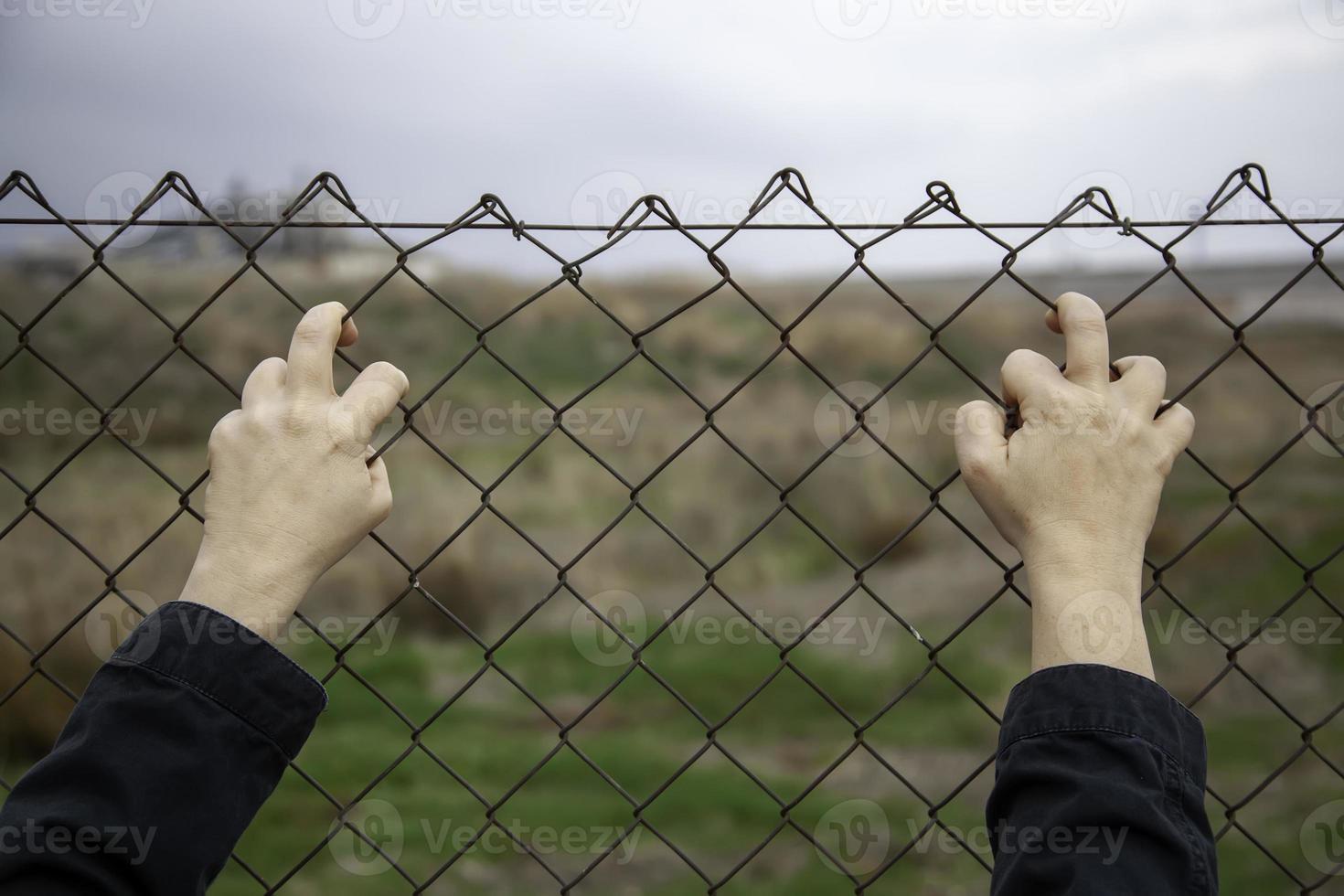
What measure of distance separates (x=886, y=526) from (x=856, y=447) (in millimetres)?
1732

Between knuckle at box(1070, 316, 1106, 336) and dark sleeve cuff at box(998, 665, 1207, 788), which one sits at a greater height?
knuckle at box(1070, 316, 1106, 336)

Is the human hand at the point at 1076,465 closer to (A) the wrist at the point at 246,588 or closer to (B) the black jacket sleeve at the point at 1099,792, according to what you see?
(B) the black jacket sleeve at the point at 1099,792

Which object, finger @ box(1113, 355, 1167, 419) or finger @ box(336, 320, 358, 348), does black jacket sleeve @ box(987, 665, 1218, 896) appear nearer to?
finger @ box(1113, 355, 1167, 419)

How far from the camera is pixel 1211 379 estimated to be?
39.9 feet

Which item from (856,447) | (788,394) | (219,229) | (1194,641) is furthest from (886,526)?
(219,229)

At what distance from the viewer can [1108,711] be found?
0.95 metres

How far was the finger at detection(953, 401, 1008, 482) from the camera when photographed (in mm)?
1127

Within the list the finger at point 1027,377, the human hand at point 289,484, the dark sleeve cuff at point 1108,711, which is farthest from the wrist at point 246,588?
the finger at point 1027,377

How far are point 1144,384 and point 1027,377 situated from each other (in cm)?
16

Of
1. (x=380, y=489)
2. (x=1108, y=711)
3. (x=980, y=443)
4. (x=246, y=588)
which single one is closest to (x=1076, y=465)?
(x=980, y=443)

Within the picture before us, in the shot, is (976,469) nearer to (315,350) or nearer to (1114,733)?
(1114,733)

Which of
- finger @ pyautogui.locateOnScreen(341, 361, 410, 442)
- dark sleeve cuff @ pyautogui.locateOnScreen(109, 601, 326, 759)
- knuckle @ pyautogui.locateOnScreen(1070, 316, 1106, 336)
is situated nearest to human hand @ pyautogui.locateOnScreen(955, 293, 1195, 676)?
knuckle @ pyautogui.locateOnScreen(1070, 316, 1106, 336)

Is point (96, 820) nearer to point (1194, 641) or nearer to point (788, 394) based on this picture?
point (1194, 641)

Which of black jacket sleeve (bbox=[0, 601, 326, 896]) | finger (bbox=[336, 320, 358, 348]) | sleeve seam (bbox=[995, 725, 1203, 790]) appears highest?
finger (bbox=[336, 320, 358, 348])
